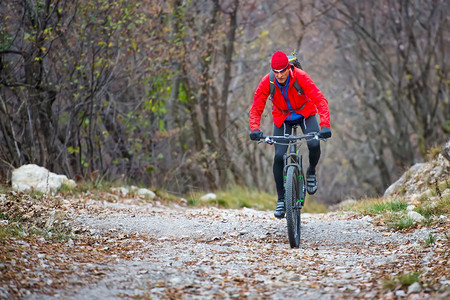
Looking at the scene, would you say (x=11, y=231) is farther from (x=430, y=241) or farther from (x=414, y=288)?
(x=430, y=241)

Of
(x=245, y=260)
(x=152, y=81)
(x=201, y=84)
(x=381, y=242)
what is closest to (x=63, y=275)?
(x=245, y=260)

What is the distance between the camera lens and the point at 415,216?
7.84 meters

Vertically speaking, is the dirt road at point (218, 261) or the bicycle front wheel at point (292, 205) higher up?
the bicycle front wheel at point (292, 205)

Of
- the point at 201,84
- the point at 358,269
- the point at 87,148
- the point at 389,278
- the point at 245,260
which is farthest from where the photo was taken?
the point at 201,84

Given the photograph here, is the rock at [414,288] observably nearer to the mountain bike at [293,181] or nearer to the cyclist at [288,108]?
the mountain bike at [293,181]

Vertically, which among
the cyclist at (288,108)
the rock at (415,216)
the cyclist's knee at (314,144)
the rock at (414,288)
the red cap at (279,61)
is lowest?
the rock at (414,288)

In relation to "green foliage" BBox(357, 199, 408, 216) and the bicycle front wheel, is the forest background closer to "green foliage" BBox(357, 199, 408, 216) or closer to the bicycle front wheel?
the bicycle front wheel

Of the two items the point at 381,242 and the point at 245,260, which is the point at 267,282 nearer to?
the point at 245,260

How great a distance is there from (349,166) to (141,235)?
2394cm

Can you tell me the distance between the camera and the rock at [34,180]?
384 inches

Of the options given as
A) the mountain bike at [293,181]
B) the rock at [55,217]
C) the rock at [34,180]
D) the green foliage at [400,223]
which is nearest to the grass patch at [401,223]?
the green foliage at [400,223]

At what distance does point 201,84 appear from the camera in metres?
16.4

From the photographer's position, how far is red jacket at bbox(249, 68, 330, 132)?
7242 millimetres

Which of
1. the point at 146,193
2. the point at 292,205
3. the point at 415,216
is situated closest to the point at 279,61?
the point at 292,205
